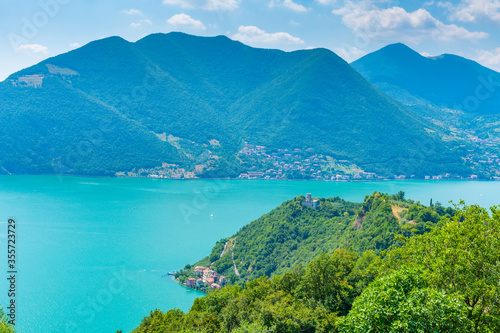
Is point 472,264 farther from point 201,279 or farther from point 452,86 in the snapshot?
point 452,86

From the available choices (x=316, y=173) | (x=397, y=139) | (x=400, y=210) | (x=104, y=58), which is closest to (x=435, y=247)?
(x=400, y=210)

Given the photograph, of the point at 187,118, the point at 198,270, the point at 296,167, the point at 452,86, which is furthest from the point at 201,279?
the point at 452,86

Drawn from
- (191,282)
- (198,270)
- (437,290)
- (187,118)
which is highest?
(187,118)

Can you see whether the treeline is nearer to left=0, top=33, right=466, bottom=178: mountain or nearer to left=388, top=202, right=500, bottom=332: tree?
left=388, top=202, right=500, bottom=332: tree

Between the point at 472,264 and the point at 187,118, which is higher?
the point at 187,118

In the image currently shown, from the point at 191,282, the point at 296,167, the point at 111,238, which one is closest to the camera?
the point at 191,282

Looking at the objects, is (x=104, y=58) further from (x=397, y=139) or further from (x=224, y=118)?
(x=397, y=139)

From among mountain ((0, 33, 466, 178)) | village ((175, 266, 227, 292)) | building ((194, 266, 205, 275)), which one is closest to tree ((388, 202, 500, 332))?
village ((175, 266, 227, 292))
